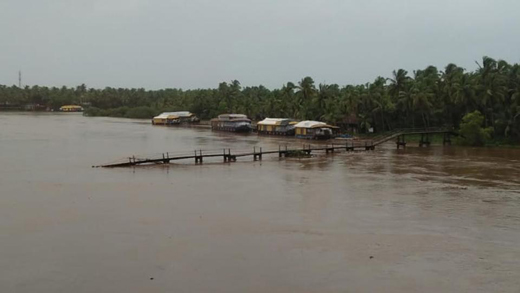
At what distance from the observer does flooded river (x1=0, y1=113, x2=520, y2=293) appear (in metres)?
12.9

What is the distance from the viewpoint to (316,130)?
57.3m

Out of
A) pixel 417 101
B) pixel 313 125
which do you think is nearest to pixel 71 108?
pixel 313 125

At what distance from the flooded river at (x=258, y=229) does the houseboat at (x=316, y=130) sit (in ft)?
79.4

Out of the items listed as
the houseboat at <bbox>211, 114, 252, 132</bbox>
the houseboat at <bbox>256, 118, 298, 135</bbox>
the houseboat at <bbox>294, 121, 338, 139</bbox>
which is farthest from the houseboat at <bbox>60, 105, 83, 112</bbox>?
the houseboat at <bbox>294, 121, 338, 139</bbox>

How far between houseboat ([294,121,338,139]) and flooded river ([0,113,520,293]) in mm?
24194

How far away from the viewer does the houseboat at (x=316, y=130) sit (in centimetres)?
5712

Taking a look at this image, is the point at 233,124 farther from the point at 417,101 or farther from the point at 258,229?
the point at 258,229

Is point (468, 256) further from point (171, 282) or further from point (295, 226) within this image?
point (171, 282)

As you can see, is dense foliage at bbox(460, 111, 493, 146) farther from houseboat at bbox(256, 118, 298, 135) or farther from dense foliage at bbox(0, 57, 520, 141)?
houseboat at bbox(256, 118, 298, 135)

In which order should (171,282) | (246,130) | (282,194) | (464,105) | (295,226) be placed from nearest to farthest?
(171,282)
(295,226)
(282,194)
(464,105)
(246,130)

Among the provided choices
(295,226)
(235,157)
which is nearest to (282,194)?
(295,226)

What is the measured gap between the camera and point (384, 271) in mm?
13445

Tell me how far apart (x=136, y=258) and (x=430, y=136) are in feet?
149

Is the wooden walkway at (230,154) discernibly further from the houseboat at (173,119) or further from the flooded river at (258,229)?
the houseboat at (173,119)
